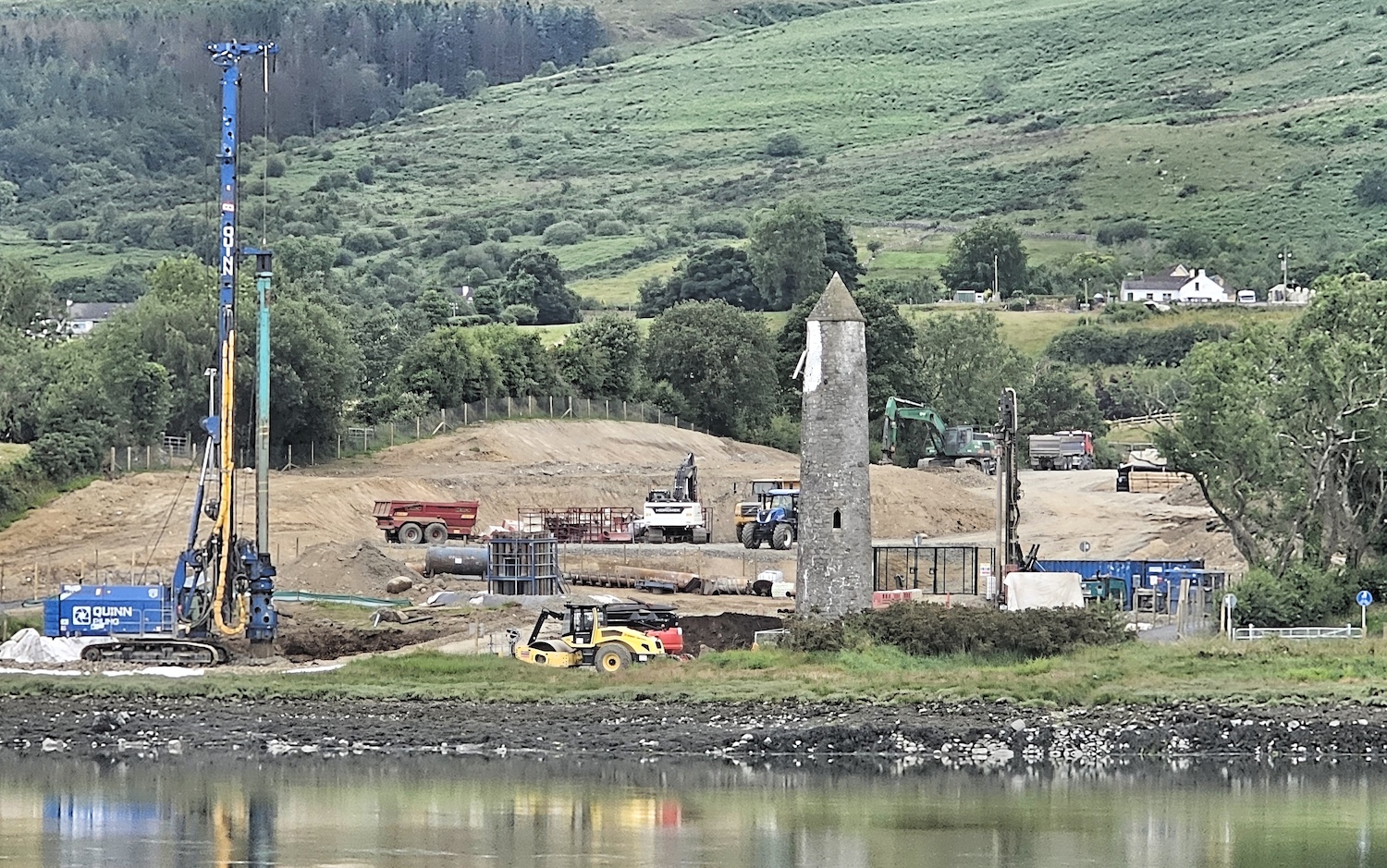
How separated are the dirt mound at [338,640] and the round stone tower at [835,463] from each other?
410 inches

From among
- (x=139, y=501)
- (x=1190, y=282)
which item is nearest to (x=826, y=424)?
(x=139, y=501)

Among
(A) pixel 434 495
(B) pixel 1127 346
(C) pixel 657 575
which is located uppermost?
(B) pixel 1127 346

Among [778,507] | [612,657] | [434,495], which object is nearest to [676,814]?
[612,657]

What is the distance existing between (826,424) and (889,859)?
17.7 metres

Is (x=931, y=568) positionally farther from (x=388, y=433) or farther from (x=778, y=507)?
(x=388, y=433)

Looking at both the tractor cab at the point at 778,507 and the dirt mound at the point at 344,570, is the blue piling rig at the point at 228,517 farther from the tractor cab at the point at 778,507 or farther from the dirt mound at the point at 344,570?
the tractor cab at the point at 778,507

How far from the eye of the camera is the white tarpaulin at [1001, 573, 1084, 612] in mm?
63188

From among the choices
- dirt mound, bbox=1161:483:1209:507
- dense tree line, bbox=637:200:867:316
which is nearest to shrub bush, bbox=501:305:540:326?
dense tree line, bbox=637:200:867:316

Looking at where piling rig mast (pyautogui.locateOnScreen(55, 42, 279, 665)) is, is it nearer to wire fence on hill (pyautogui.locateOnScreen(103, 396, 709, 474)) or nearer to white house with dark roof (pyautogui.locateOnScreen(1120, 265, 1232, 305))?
wire fence on hill (pyautogui.locateOnScreen(103, 396, 709, 474))

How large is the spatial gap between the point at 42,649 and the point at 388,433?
48.5 m

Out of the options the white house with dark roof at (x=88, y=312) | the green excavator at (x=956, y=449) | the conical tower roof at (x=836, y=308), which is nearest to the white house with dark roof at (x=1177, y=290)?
the green excavator at (x=956, y=449)

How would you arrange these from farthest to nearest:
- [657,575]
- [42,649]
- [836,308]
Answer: [657,575] → [42,649] → [836,308]

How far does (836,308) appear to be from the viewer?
56.9 m

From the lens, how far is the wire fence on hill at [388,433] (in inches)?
3509
